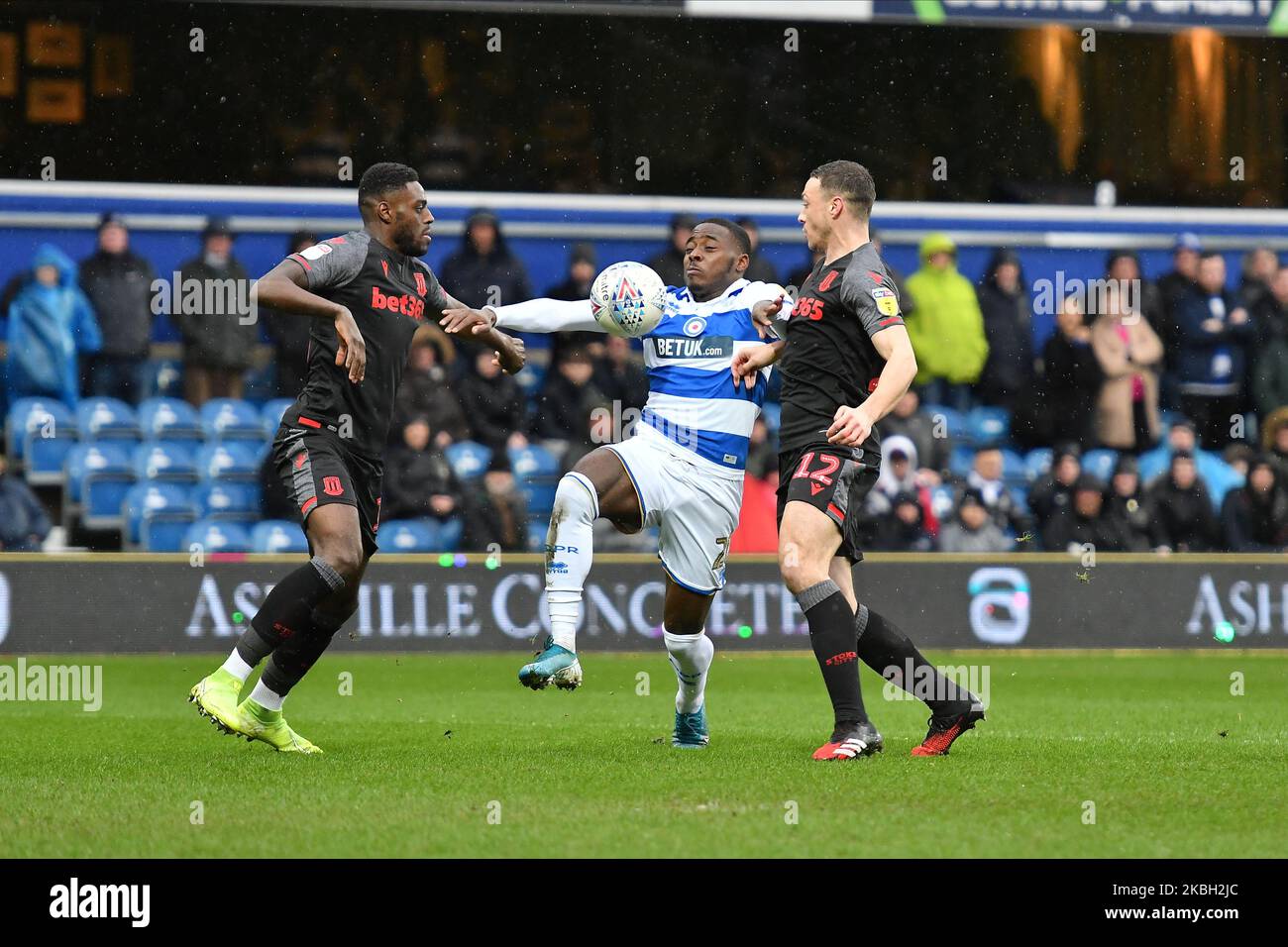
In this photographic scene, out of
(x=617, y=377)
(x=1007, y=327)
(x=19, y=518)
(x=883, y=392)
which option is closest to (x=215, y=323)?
(x=19, y=518)

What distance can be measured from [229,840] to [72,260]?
1038 centimetres

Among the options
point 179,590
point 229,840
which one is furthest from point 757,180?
point 229,840

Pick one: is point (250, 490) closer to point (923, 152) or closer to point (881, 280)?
point (923, 152)

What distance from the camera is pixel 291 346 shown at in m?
13.9

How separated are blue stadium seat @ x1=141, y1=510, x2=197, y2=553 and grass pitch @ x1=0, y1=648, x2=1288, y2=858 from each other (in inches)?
127

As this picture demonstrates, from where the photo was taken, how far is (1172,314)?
15.5 meters

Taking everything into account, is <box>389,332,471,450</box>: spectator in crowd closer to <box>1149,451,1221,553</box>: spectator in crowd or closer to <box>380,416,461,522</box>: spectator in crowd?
<box>380,416,461,522</box>: spectator in crowd

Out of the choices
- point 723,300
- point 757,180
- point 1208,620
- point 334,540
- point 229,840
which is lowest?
point 1208,620

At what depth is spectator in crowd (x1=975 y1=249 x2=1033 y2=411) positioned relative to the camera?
15188 millimetres

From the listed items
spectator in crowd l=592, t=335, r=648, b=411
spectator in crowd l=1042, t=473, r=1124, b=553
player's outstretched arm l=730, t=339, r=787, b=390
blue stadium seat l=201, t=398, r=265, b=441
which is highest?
player's outstretched arm l=730, t=339, r=787, b=390

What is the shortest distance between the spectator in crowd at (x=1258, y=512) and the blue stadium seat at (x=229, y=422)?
308 inches

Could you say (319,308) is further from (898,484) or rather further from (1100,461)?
A: (1100,461)

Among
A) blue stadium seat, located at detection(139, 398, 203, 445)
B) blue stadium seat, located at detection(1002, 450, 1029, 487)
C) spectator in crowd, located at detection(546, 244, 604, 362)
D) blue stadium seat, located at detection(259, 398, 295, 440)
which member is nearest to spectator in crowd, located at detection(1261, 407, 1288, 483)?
blue stadium seat, located at detection(1002, 450, 1029, 487)

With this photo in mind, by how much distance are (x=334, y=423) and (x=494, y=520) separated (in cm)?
650
